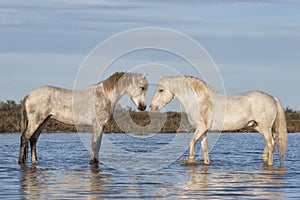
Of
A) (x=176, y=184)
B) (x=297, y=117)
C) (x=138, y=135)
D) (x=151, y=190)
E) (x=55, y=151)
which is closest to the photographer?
(x=151, y=190)

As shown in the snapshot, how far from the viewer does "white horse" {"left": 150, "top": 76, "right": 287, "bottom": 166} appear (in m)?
15.7

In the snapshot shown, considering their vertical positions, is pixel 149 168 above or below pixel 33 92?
below

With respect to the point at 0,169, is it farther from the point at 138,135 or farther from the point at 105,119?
the point at 138,135

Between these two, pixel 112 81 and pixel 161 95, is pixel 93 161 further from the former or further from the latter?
pixel 161 95

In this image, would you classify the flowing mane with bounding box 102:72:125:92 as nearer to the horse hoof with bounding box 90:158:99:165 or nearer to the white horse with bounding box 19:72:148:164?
the white horse with bounding box 19:72:148:164

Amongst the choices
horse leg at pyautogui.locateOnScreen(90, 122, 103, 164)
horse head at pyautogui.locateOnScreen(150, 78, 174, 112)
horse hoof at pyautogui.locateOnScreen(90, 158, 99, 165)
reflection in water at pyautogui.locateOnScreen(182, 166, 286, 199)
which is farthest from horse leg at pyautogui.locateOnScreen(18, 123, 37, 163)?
reflection in water at pyautogui.locateOnScreen(182, 166, 286, 199)

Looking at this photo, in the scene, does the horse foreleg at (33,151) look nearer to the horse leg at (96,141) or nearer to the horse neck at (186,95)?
the horse leg at (96,141)

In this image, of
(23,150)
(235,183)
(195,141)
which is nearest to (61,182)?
(235,183)

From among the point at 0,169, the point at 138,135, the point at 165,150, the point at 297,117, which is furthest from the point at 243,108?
the point at 297,117

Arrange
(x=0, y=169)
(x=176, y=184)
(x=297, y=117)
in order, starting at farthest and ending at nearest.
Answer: (x=297, y=117) < (x=0, y=169) < (x=176, y=184)

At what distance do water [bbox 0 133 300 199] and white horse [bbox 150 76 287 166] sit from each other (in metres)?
0.80

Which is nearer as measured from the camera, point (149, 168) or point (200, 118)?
point (149, 168)

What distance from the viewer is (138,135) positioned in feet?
90.4

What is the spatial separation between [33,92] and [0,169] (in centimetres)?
262
